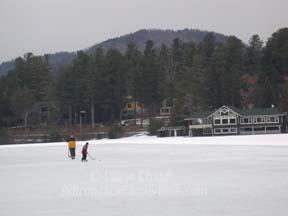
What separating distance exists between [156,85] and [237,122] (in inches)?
698

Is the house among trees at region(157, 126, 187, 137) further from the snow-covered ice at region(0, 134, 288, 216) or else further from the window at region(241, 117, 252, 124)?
the snow-covered ice at region(0, 134, 288, 216)

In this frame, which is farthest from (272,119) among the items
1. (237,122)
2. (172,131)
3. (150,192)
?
(150,192)

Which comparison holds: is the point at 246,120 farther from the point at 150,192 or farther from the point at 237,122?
the point at 150,192

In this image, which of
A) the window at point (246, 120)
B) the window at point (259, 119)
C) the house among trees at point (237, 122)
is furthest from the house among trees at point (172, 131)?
the window at point (259, 119)

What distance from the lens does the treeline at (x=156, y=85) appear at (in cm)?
6644

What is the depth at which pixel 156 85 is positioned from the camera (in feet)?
237

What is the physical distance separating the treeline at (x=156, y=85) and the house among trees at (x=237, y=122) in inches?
231

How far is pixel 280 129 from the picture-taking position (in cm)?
5809

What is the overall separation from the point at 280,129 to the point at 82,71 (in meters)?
32.7

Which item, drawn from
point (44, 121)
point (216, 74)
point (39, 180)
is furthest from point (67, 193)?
point (44, 121)

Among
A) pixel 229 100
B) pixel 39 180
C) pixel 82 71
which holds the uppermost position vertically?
pixel 82 71

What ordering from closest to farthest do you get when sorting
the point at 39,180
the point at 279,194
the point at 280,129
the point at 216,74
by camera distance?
the point at 279,194
the point at 39,180
the point at 280,129
the point at 216,74

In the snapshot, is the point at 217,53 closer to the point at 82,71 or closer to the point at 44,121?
the point at 82,71

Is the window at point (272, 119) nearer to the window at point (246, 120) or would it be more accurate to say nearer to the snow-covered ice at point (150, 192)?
the window at point (246, 120)
